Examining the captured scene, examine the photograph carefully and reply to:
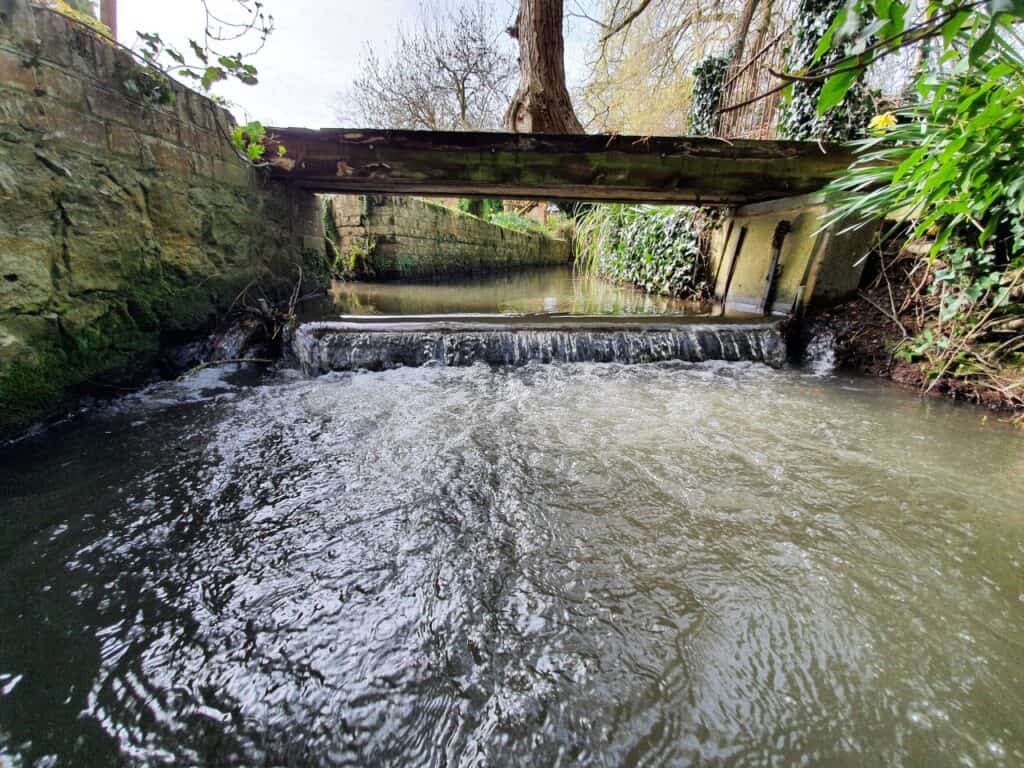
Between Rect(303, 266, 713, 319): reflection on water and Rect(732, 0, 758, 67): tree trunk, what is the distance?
382 cm

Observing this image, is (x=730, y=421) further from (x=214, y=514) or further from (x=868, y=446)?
(x=214, y=514)

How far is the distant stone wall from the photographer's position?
330 inches

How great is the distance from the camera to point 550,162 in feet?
13.5

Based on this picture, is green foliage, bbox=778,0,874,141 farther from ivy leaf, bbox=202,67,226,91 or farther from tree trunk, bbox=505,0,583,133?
ivy leaf, bbox=202,67,226,91

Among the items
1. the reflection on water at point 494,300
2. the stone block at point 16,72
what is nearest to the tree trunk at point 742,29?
the reflection on water at point 494,300

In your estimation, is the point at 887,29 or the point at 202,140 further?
the point at 202,140

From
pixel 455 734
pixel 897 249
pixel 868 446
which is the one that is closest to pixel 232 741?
pixel 455 734

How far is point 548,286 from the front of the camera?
8.73m

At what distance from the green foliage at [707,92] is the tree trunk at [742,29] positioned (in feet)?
0.79

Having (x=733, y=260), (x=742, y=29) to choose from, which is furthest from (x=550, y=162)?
(x=742, y=29)

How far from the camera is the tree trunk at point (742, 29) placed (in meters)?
6.75

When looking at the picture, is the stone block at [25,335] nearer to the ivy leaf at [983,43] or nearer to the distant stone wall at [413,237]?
the ivy leaf at [983,43]

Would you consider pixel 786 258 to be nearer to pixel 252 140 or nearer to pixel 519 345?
pixel 519 345

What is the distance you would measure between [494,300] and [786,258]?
365 centimetres
